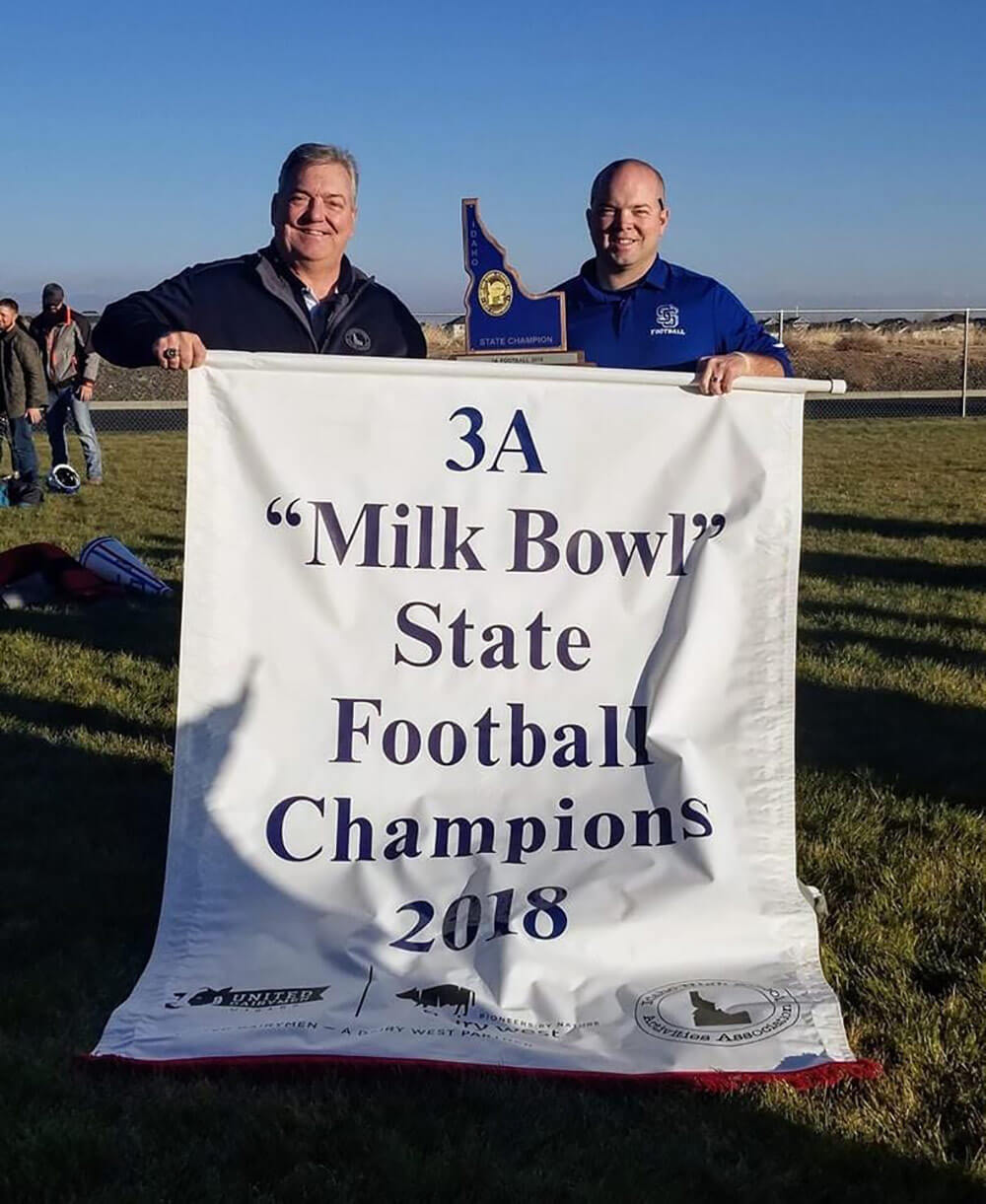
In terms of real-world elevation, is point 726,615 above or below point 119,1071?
above

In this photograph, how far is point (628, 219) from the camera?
12.0ft

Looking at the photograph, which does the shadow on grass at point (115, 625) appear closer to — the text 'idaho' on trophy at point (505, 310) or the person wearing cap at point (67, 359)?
the text 'idaho' on trophy at point (505, 310)

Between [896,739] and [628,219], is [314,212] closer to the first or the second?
[628,219]

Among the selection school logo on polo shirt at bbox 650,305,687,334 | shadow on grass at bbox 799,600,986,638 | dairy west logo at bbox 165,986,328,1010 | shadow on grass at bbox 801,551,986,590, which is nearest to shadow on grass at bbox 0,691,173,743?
dairy west logo at bbox 165,986,328,1010

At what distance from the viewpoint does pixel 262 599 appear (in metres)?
3.44

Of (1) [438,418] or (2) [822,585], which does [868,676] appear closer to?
(2) [822,585]

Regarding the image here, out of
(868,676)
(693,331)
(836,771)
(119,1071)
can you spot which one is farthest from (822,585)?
(119,1071)

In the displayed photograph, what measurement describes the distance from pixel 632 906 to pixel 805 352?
29914mm

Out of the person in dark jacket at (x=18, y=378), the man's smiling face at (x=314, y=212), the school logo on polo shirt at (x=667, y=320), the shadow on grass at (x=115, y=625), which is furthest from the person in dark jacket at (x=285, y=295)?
the person in dark jacket at (x=18, y=378)

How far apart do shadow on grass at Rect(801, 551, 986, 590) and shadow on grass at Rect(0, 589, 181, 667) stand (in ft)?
13.3

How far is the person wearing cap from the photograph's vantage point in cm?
1290

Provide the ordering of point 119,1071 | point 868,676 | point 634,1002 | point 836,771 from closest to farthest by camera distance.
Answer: point 119,1071 → point 634,1002 → point 836,771 → point 868,676

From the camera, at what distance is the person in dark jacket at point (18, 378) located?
1217 centimetres

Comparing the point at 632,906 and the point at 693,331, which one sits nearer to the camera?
the point at 632,906
